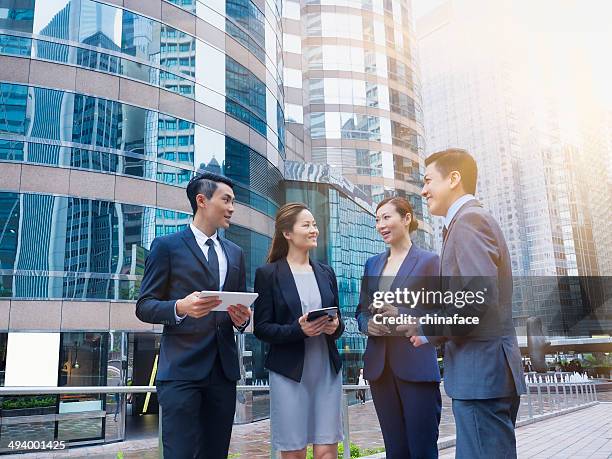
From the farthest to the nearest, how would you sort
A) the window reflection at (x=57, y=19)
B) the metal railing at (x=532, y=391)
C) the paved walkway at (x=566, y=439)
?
the window reflection at (x=57, y=19) < the paved walkway at (x=566, y=439) < the metal railing at (x=532, y=391)

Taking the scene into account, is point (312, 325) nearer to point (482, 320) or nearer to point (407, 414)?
point (407, 414)

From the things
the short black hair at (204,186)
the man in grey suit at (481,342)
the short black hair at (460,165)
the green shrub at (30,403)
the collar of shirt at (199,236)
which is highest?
the short black hair at (204,186)

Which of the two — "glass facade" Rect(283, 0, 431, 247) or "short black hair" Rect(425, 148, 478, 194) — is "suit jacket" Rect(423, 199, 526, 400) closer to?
"short black hair" Rect(425, 148, 478, 194)

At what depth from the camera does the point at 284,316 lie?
2426 millimetres

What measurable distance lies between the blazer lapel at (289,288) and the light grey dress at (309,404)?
0.49ft

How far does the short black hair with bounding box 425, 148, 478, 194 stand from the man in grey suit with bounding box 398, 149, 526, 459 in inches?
6.1

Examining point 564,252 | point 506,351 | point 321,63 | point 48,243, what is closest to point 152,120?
point 48,243

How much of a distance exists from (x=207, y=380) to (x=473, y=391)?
105 cm

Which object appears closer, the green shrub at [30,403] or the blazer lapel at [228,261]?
the blazer lapel at [228,261]

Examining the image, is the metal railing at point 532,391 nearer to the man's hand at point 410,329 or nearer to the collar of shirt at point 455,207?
the man's hand at point 410,329

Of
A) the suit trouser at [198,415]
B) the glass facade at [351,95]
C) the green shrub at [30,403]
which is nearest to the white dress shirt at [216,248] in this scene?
the suit trouser at [198,415]

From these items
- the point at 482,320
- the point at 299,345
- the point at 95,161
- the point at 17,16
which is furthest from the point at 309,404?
the point at 17,16

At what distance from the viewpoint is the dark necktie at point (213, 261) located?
2299 mm

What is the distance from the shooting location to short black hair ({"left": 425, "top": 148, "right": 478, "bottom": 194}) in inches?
78.7
